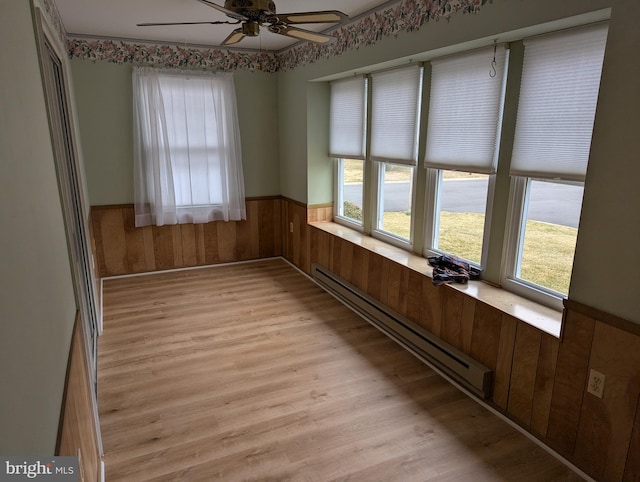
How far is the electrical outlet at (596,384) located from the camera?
1920mm

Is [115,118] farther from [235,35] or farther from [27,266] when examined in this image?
[27,266]

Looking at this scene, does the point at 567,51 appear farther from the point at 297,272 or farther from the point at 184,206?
the point at 184,206

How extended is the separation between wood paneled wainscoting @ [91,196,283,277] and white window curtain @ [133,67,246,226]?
18 centimetres

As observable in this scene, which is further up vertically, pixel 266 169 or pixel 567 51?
pixel 567 51

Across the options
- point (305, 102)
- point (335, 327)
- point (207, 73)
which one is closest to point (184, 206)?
point (207, 73)

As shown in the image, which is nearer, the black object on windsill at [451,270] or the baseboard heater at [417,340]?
the baseboard heater at [417,340]

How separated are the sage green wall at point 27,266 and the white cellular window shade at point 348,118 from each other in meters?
2.82

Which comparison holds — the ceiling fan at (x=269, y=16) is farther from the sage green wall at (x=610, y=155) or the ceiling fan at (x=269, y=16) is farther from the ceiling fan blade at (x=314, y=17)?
the sage green wall at (x=610, y=155)

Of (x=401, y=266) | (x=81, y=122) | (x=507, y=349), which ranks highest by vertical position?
(x=81, y=122)

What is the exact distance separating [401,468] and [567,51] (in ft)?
7.36

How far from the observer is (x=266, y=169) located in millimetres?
5340

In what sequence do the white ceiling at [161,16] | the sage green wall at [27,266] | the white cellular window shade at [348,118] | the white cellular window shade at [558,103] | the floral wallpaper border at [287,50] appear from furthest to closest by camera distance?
1. the white cellular window shade at [348,118]
2. the white ceiling at [161,16]
3. the floral wallpaper border at [287,50]
4. the white cellular window shade at [558,103]
5. the sage green wall at [27,266]

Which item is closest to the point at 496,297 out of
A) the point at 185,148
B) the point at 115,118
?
the point at 185,148

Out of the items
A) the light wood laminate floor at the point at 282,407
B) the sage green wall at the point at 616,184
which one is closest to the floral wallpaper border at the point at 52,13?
the light wood laminate floor at the point at 282,407
